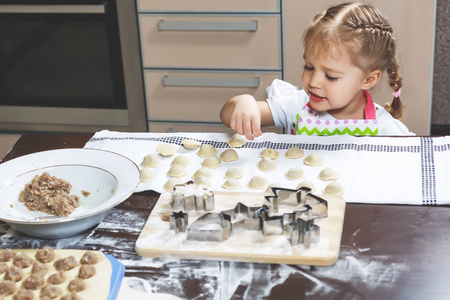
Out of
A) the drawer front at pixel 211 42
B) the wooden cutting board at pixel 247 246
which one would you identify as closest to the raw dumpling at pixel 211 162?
the wooden cutting board at pixel 247 246

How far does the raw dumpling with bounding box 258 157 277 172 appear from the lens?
1251 mm

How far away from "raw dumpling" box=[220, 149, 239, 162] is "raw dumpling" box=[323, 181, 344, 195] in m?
0.23

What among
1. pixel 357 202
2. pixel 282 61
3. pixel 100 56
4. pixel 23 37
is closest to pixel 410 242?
pixel 357 202

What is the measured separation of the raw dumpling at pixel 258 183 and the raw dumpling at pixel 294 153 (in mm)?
119

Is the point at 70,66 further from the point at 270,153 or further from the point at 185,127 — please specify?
the point at 270,153

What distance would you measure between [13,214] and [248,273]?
0.45m

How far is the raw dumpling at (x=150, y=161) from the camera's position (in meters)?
1.29

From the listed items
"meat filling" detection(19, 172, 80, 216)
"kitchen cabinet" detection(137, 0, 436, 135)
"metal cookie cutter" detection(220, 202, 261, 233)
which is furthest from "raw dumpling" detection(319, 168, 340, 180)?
"kitchen cabinet" detection(137, 0, 436, 135)

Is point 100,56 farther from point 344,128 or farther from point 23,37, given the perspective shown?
point 344,128

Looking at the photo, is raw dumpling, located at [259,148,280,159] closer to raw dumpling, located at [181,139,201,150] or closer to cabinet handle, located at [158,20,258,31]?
raw dumpling, located at [181,139,201,150]

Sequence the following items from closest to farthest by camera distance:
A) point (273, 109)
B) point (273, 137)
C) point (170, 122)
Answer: point (273, 137) → point (273, 109) → point (170, 122)

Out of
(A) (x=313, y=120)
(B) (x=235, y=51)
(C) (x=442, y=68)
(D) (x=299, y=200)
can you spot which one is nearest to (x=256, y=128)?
(A) (x=313, y=120)

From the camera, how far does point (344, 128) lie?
1.53m

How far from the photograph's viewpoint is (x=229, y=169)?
1242 millimetres
